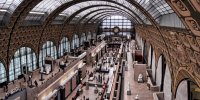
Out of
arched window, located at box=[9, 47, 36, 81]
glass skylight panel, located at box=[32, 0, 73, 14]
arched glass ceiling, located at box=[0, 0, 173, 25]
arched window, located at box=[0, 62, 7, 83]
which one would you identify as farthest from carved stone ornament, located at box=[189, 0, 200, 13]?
arched window, located at box=[9, 47, 36, 81]

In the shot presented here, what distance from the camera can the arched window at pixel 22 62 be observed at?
35.3 metres

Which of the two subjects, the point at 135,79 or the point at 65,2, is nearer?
the point at 135,79

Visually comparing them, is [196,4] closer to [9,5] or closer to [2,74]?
[9,5]

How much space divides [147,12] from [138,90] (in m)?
8.03

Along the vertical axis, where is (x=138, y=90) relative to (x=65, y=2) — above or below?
below

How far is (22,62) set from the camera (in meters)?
38.2

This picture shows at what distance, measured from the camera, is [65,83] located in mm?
37250

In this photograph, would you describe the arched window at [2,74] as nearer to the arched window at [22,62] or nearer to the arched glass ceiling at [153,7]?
the arched window at [22,62]

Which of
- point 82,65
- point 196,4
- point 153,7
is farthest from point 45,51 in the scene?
point 196,4

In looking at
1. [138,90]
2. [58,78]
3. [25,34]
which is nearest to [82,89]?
[58,78]

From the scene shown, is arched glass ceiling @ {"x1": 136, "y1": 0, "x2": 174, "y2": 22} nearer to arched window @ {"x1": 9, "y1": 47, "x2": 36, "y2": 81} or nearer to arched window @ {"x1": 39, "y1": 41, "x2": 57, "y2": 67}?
arched window @ {"x1": 9, "y1": 47, "x2": 36, "y2": 81}

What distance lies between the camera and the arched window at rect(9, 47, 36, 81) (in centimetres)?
3529

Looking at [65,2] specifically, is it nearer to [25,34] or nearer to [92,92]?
[25,34]

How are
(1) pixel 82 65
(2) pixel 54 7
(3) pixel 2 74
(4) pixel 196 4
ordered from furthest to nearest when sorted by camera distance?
(1) pixel 82 65, (2) pixel 54 7, (3) pixel 2 74, (4) pixel 196 4
